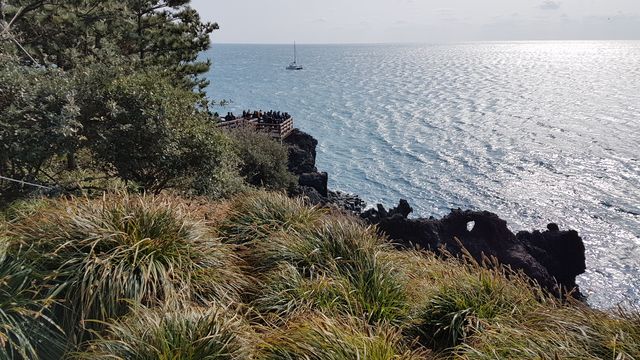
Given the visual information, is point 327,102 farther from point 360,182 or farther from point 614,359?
point 614,359

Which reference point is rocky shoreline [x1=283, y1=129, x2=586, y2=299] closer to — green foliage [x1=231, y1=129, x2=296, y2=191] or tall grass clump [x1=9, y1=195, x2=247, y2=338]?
green foliage [x1=231, y1=129, x2=296, y2=191]

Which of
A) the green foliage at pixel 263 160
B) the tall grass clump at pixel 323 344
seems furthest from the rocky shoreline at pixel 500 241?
the tall grass clump at pixel 323 344

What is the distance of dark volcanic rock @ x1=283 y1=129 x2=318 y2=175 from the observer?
137 feet

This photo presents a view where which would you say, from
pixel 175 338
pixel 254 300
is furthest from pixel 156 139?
pixel 175 338

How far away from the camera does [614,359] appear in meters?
3.76

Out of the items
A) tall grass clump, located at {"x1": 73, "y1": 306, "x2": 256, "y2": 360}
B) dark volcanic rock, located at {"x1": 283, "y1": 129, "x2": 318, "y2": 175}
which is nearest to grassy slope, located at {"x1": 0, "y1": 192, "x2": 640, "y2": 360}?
tall grass clump, located at {"x1": 73, "y1": 306, "x2": 256, "y2": 360}

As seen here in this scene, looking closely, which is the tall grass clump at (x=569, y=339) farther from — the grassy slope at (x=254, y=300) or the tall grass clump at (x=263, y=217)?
the tall grass clump at (x=263, y=217)

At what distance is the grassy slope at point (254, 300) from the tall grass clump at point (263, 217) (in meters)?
0.08

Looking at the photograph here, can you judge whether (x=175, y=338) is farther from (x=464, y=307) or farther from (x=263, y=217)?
(x=263, y=217)

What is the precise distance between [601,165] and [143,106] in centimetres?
5246

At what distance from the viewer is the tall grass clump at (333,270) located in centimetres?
529

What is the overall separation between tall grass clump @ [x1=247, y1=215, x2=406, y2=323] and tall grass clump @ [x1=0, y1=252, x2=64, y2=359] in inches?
81.5

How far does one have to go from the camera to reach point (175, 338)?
12.6 ft

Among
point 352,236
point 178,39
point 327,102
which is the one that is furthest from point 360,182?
point 327,102
